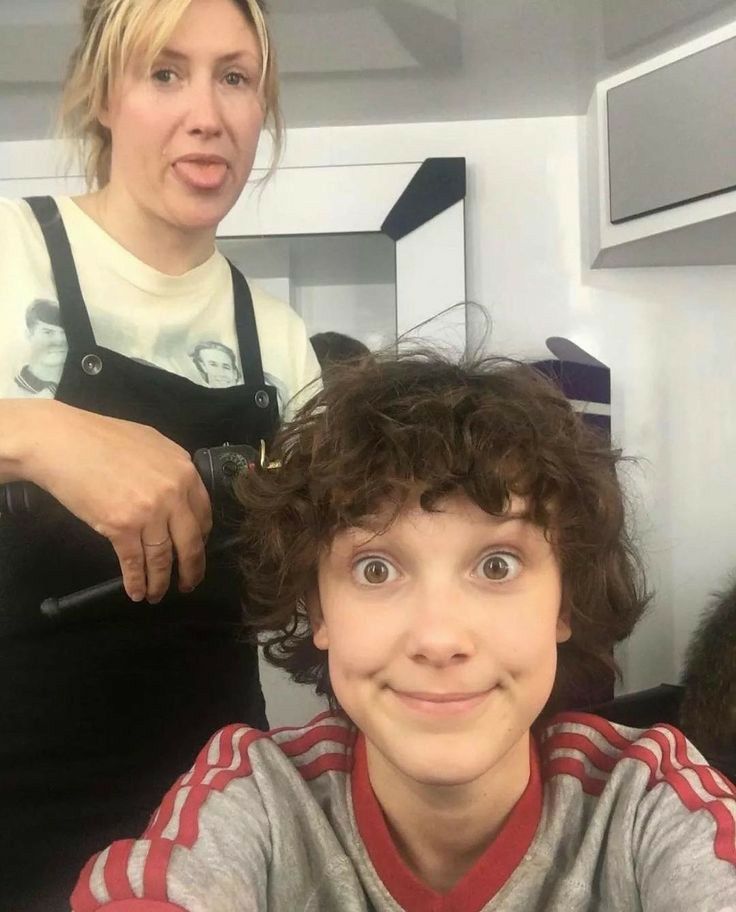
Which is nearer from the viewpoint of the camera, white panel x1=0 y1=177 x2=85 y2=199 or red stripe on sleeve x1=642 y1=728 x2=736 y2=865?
red stripe on sleeve x1=642 y1=728 x2=736 y2=865

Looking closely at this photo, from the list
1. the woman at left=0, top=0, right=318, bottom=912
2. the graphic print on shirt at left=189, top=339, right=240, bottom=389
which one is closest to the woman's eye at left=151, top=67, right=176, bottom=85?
the woman at left=0, top=0, right=318, bottom=912

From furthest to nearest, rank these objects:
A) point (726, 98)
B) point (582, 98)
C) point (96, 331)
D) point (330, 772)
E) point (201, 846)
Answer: point (582, 98) → point (726, 98) → point (96, 331) → point (330, 772) → point (201, 846)

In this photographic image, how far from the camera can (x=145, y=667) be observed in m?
0.70

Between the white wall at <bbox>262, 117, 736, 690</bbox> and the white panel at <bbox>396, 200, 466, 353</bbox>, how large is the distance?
34mm

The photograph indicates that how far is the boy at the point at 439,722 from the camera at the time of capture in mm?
475

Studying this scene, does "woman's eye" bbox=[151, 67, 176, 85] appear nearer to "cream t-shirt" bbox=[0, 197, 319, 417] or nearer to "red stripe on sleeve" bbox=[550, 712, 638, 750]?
"cream t-shirt" bbox=[0, 197, 319, 417]

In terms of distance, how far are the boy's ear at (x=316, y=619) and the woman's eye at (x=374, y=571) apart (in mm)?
76

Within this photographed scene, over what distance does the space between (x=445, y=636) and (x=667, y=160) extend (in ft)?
3.00

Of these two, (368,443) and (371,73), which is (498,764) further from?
(371,73)

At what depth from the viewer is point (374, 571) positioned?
52 cm

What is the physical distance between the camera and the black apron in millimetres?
638

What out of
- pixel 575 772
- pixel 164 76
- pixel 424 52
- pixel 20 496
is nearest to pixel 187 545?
pixel 20 496

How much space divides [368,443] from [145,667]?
0.32 m

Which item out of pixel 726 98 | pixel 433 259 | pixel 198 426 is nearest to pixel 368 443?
pixel 198 426
